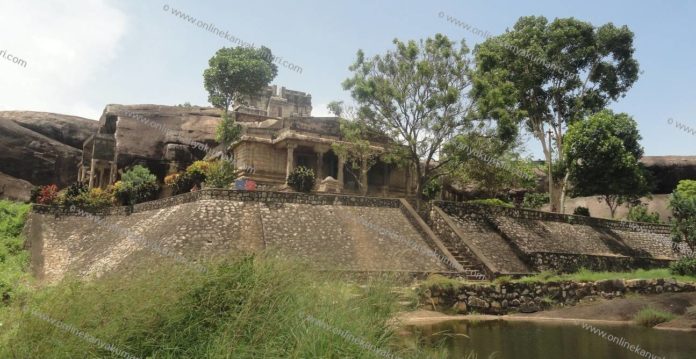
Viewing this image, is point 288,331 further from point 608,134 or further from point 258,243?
point 608,134

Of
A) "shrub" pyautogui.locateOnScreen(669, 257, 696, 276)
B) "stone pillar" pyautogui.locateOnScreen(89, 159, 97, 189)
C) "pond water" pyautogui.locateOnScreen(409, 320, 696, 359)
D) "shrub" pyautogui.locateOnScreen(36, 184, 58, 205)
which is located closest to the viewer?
"pond water" pyautogui.locateOnScreen(409, 320, 696, 359)

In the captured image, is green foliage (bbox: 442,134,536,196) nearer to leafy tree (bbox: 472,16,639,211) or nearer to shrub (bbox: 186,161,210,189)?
leafy tree (bbox: 472,16,639,211)

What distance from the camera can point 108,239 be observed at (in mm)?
18703

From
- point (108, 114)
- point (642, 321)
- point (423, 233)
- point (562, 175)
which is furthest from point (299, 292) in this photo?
point (108, 114)

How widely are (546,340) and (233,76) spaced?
46416 millimetres

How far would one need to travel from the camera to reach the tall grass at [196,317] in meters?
5.82

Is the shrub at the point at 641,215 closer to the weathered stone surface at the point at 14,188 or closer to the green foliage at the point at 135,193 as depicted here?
the green foliage at the point at 135,193

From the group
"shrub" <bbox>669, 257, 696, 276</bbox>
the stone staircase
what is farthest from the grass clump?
"shrub" <bbox>669, 257, 696, 276</bbox>

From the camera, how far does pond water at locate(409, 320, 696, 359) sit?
33.5 ft

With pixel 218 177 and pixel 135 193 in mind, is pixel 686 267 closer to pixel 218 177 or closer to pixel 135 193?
pixel 218 177

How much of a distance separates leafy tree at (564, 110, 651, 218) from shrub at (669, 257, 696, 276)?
9.32m

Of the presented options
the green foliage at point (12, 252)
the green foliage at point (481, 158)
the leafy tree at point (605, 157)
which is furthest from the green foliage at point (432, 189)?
the green foliage at point (12, 252)

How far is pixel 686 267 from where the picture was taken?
20000 mm

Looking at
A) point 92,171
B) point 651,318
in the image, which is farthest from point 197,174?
point 651,318
